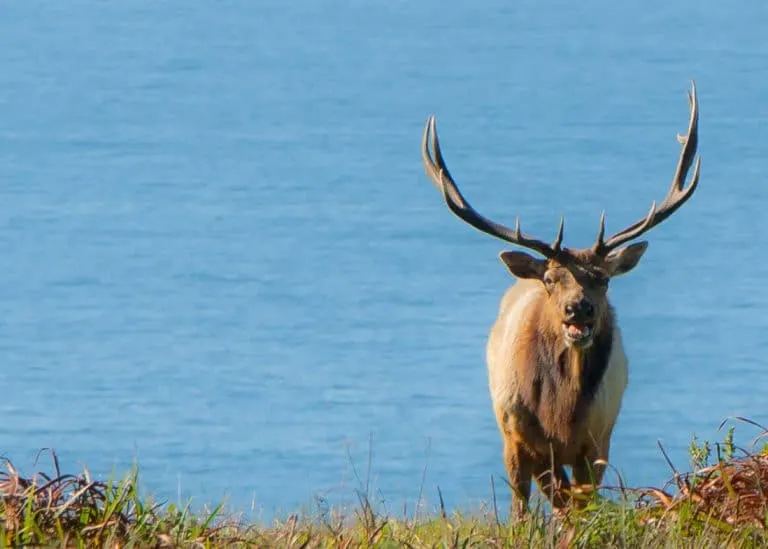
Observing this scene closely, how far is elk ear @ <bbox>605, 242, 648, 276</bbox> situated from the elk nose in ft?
1.41

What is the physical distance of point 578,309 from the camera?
813 centimetres

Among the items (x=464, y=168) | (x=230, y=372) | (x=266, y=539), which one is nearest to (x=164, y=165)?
(x=464, y=168)

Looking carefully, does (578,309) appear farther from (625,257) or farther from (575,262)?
(625,257)

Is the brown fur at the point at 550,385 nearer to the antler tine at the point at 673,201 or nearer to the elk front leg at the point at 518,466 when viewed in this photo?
the elk front leg at the point at 518,466

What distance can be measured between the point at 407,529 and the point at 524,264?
2.63m

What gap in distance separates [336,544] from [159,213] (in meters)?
18.2

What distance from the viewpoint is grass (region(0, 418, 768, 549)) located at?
A: 5.23m

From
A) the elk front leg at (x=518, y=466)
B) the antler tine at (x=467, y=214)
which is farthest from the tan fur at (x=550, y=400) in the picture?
the antler tine at (x=467, y=214)

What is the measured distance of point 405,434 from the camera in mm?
15672

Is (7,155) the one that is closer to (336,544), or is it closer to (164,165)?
(164,165)

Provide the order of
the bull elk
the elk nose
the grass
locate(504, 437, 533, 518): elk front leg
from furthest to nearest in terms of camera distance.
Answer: locate(504, 437, 533, 518): elk front leg → the bull elk → the elk nose → the grass

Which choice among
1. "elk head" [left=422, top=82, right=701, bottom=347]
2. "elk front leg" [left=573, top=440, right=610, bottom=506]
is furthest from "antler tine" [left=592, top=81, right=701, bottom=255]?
"elk front leg" [left=573, top=440, right=610, bottom=506]

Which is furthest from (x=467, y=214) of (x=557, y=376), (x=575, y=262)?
(x=557, y=376)

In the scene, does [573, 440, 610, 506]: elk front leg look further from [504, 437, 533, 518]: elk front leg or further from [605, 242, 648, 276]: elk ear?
[605, 242, 648, 276]: elk ear
